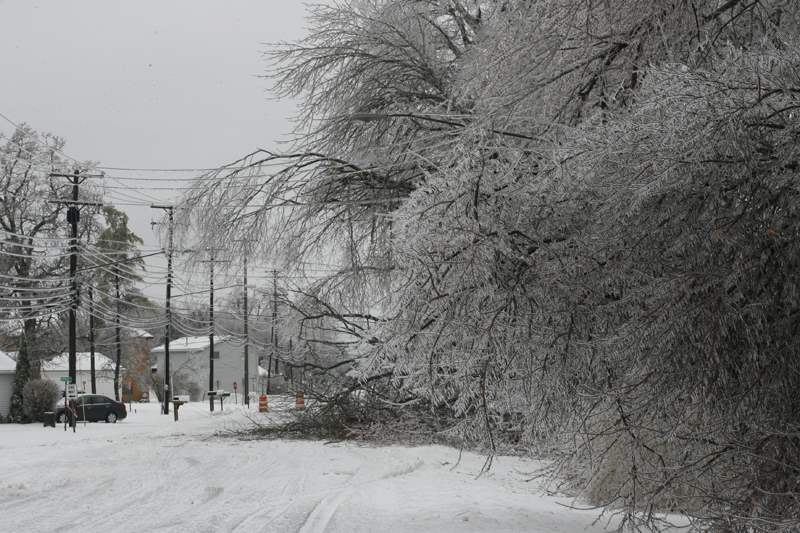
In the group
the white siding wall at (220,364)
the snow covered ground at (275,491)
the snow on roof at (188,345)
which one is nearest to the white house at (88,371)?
the white siding wall at (220,364)

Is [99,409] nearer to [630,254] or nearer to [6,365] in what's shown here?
[6,365]

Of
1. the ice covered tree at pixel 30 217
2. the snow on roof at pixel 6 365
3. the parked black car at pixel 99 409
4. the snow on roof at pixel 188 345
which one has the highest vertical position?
the ice covered tree at pixel 30 217

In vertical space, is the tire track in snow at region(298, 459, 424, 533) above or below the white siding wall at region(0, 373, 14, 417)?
below

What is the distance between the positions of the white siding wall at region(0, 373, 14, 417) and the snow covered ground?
21.1m

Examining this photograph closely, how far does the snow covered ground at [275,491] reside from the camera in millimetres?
8172

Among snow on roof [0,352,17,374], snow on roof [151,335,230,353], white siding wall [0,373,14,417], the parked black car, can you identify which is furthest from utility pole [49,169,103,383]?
snow on roof [151,335,230,353]

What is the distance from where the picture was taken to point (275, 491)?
11.0 m

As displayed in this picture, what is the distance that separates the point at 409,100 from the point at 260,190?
13.4 ft

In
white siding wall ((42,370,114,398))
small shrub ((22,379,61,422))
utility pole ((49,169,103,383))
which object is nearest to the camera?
utility pole ((49,169,103,383))

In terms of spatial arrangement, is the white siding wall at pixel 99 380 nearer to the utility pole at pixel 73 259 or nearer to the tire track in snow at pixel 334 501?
the utility pole at pixel 73 259

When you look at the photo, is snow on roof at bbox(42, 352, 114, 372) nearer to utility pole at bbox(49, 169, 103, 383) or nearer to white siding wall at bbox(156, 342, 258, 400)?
white siding wall at bbox(156, 342, 258, 400)

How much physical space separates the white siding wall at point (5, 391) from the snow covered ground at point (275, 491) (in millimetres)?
21120

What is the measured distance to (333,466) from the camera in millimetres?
13617

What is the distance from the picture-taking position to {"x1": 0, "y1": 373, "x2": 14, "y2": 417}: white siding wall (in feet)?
121
